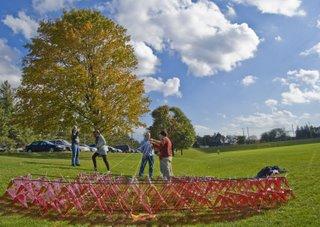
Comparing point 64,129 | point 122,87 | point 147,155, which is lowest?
point 147,155

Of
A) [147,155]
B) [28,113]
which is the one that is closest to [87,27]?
[28,113]

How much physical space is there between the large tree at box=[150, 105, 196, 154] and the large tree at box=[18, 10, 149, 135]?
47.9m

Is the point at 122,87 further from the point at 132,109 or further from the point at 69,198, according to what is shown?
the point at 69,198

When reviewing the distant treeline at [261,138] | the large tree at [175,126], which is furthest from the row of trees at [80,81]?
the distant treeline at [261,138]

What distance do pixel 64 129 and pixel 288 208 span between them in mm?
31539

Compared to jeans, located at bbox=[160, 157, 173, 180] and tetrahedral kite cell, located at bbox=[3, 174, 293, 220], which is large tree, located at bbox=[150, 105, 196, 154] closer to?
jeans, located at bbox=[160, 157, 173, 180]

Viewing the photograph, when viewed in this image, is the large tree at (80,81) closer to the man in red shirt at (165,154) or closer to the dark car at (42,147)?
the dark car at (42,147)

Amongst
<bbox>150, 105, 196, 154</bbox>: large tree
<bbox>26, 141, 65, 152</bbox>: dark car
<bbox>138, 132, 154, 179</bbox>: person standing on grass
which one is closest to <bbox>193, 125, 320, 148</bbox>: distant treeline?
<bbox>150, 105, 196, 154</bbox>: large tree

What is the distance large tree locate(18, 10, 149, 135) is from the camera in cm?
4178

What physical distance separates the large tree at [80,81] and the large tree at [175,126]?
47.9 metres

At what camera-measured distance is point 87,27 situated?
44281mm

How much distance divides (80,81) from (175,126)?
55.4m

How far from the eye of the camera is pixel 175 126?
9575 cm

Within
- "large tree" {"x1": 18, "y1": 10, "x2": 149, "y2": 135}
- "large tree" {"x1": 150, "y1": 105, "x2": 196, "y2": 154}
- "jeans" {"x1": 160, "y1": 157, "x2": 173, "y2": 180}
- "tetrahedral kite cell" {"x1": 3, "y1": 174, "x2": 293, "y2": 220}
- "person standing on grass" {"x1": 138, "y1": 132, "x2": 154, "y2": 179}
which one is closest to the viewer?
"tetrahedral kite cell" {"x1": 3, "y1": 174, "x2": 293, "y2": 220}
